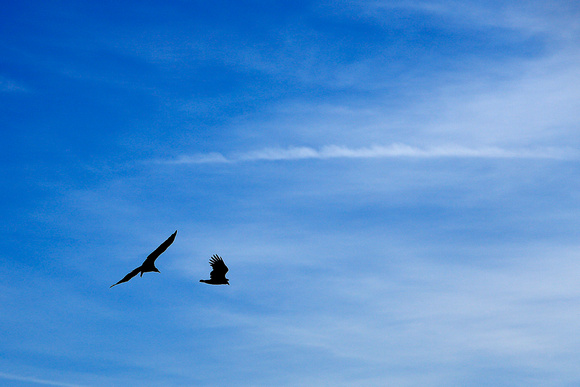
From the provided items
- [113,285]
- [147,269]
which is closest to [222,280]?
[147,269]

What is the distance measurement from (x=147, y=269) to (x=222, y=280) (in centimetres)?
486

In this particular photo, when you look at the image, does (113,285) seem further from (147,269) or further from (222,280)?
(222,280)

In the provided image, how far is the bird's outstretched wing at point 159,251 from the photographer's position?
30172 mm

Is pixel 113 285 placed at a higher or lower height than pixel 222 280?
lower

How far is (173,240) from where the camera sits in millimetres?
30219

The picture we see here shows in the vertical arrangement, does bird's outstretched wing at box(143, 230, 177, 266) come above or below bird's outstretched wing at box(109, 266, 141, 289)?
above

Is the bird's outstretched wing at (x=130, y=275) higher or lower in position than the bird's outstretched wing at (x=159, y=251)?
lower

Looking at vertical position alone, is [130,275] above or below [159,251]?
below

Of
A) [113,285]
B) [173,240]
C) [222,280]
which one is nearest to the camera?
[113,285]

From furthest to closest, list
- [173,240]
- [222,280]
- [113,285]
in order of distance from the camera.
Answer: [222,280], [173,240], [113,285]

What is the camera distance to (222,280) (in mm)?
34719

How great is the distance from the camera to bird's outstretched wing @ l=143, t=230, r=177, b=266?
1188 inches

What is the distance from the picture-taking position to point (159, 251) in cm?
3067

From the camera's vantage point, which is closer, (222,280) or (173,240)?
(173,240)
